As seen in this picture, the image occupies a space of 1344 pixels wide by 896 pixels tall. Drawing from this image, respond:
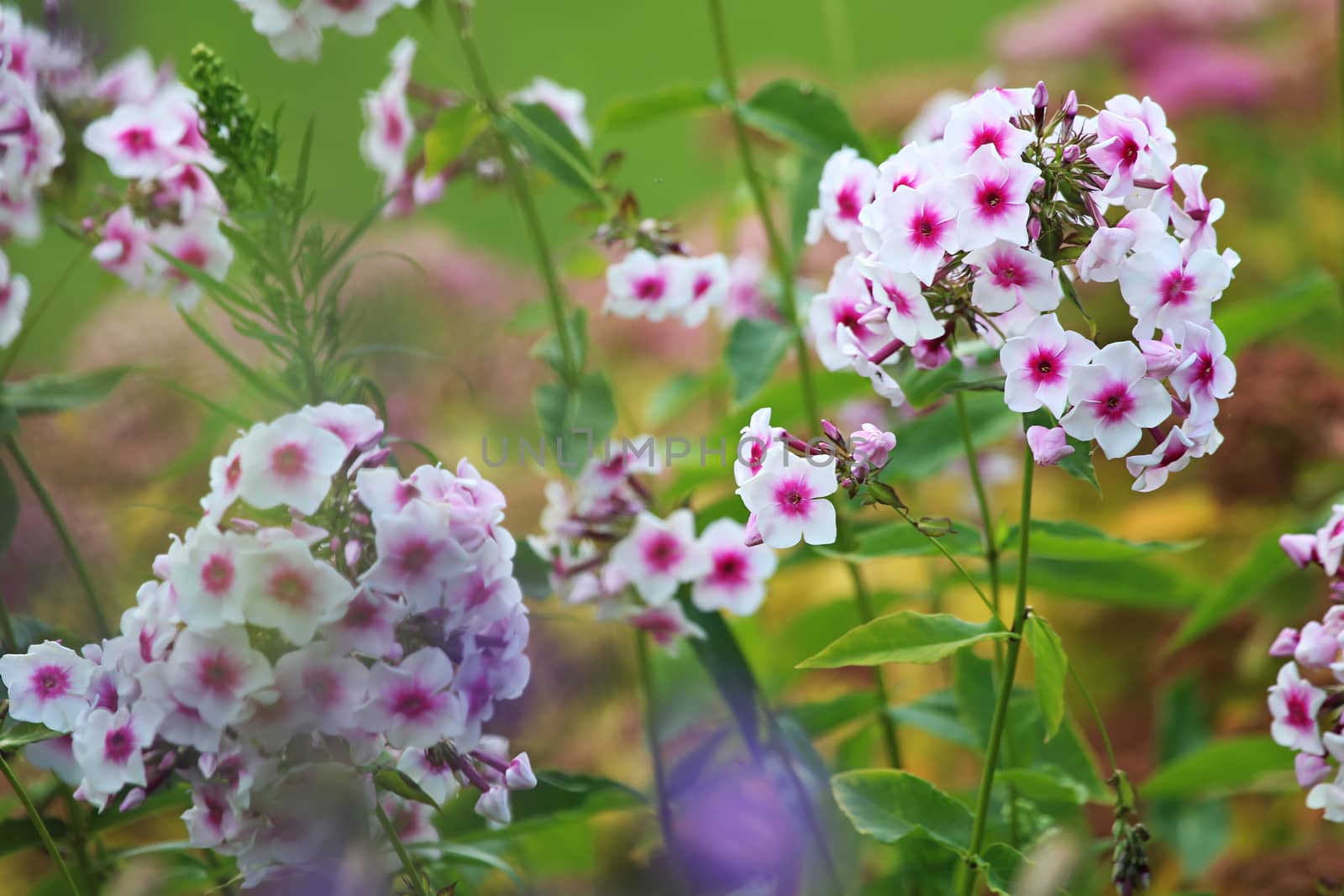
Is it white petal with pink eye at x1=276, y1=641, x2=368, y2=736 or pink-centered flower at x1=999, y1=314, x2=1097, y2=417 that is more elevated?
pink-centered flower at x1=999, y1=314, x2=1097, y2=417

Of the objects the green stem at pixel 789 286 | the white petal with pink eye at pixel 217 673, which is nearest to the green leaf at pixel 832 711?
the green stem at pixel 789 286

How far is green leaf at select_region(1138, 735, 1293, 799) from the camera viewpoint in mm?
804

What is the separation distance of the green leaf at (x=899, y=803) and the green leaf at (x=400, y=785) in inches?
8.1

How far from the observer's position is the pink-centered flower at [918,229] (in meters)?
0.50

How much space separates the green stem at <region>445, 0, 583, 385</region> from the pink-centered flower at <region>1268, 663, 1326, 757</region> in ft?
1.46

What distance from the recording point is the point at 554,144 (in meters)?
0.74

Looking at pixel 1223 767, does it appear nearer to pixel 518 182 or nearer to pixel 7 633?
pixel 518 182

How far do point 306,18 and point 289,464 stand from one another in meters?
0.31

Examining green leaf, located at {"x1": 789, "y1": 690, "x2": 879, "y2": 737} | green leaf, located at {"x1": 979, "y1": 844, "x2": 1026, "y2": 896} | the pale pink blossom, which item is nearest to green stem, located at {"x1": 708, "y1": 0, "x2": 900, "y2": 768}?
green leaf, located at {"x1": 789, "y1": 690, "x2": 879, "y2": 737}

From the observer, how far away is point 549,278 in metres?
0.78

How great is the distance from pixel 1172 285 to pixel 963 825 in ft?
0.96

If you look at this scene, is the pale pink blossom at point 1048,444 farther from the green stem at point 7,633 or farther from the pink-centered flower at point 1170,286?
the green stem at point 7,633

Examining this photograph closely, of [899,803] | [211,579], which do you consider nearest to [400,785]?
[211,579]

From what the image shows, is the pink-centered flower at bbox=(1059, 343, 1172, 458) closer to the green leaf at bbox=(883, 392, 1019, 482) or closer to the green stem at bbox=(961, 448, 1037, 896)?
the green stem at bbox=(961, 448, 1037, 896)
